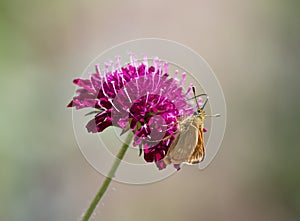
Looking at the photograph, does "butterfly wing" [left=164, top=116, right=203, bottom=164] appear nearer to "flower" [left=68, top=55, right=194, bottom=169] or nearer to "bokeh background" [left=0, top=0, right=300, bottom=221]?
"flower" [left=68, top=55, right=194, bottom=169]

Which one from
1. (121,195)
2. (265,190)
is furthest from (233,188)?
(121,195)

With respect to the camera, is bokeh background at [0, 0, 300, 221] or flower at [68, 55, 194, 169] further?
bokeh background at [0, 0, 300, 221]

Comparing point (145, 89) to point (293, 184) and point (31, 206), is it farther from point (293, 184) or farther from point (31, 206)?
point (293, 184)

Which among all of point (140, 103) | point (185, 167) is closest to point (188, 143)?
point (140, 103)

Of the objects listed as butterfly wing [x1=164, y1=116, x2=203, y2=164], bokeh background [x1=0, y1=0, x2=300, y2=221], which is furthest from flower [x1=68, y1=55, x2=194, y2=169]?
bokeh background [x1=0, y1=0, x2=300, y2=221]

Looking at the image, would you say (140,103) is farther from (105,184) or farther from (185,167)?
(185,167)

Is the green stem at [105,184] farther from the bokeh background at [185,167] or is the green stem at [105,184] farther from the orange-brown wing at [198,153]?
the bokeh background at [185,167]
